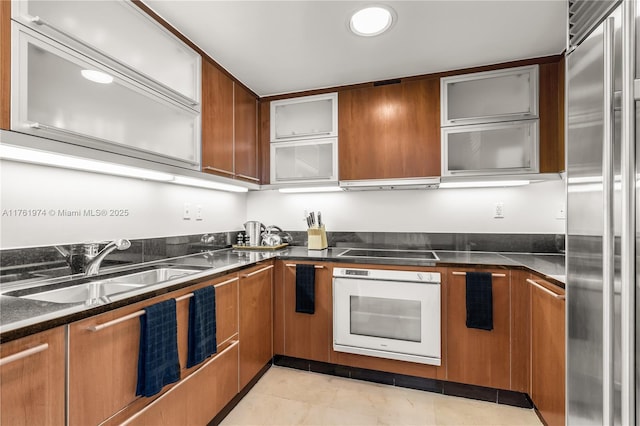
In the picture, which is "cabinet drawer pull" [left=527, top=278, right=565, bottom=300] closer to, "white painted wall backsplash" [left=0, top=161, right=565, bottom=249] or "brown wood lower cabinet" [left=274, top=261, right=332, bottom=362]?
"white painted wall backsplash" [left=0, top=161, right=565, bottom=249]

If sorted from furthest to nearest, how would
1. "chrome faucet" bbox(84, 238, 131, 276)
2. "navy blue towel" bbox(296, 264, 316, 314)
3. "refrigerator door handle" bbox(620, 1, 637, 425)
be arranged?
"navy blue towel" bbox(296, 264, 316, 314) → "chrome faucet" bbox(84, 238, 131, 276) → "refrigerator door handle" bbox(620, 1, 637, 425)

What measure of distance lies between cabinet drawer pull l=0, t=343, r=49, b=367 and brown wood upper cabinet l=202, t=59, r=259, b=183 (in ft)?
4.57

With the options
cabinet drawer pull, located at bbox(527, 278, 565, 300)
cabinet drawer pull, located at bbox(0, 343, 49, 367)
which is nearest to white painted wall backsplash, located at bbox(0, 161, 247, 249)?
cabinet drawer pull, located at bbox(0, 343, 49, 367)

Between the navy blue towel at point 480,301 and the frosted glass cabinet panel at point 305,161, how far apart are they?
1320mm

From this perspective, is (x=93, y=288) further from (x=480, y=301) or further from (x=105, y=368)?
(x=480, y=301)

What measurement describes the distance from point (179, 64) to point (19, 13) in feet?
2.77

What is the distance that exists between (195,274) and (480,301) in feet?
5.76

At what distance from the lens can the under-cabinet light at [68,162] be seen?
1.24m

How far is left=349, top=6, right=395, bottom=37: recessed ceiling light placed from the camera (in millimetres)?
1730

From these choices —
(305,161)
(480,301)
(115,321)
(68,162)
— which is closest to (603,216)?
(480,301)

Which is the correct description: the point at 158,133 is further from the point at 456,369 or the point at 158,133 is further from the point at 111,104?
the point at 456,369

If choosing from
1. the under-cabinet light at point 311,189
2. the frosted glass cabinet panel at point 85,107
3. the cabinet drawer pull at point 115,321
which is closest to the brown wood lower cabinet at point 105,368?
the cabinet drawer pull at point 115,321

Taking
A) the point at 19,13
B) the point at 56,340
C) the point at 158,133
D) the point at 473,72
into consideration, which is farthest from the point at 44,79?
the point at 473,72

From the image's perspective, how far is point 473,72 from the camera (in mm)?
2367
